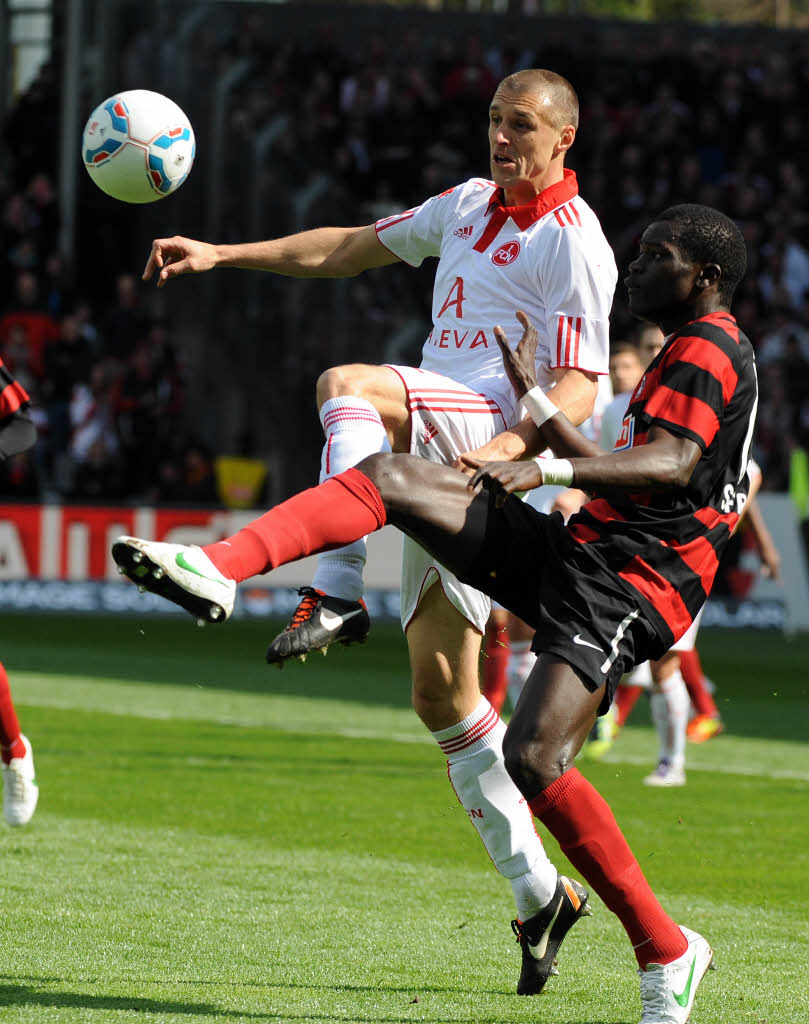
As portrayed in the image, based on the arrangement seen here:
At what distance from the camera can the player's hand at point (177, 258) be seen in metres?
4.86

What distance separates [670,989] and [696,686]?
261 inches

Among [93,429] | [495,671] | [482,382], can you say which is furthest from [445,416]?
[93,429]

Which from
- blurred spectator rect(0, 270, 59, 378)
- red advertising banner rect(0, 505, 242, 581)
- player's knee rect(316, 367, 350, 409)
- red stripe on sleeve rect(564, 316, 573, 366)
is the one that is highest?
red stripe on sleeve rect(564, 316, 573, 366)

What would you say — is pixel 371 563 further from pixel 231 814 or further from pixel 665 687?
pixel 231 814

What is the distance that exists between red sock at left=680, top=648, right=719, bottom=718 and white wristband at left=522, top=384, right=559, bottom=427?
6.09 metres

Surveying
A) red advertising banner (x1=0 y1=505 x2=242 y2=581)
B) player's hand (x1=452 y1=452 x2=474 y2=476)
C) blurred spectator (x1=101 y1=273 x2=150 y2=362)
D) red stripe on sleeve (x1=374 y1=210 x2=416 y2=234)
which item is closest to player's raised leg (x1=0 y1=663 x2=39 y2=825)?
red stripe on sleeve (x1=374 y1=210 x2=416 y2=234)

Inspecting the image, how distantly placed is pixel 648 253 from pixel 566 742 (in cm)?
132

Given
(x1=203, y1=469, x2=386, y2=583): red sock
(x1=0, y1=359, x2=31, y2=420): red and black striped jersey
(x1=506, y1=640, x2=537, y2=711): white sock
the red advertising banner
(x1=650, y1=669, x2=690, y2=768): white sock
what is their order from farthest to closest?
the red advertising banner, (x1=506, y1=640, x2=537, y2=711): white sock, (x1=650, y1=669, x2=690, y2=768): white sock, (x1=0, y1=359, x2=31, y2=420): red and black striped jersey, (x1=203, y1=469, x2=386, y2=583): red sock

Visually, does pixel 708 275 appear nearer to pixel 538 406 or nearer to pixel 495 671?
pixel 538 406

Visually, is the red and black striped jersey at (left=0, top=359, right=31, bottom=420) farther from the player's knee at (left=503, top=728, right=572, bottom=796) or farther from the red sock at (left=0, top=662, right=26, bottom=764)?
the player's knee at (left=503, top=728, right=572, bottom=796)

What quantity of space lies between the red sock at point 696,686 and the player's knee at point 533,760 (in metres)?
6.20

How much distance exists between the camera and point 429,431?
466 cm

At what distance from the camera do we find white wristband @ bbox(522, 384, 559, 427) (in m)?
4.31

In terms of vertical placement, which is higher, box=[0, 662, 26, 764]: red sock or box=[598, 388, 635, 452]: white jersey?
box=[598, 388, 635, 452]: white jersey
